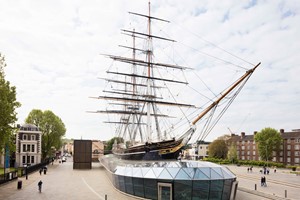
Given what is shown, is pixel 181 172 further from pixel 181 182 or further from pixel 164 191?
pixel 164 191

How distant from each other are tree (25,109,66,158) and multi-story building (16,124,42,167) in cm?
376

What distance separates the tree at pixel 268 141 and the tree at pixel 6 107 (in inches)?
2968

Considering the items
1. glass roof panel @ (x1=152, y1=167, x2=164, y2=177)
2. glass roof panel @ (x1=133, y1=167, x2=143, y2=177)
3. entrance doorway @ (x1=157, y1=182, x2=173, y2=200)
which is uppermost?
glass roof panel @ (x1=152, y1=167, x2=164, y2=177)

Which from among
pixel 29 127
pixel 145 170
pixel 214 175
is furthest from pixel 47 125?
pixel 214 175

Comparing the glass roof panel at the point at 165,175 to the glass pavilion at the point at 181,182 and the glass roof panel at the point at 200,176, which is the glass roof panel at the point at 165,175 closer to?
the glass pavilion at the point at 181,182

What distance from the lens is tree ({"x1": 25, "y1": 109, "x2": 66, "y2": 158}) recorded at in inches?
2901

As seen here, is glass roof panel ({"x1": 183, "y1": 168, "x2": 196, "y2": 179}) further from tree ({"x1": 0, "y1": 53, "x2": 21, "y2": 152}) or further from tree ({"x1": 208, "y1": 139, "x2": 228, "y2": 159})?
tree ({"x1": 208, "y1": 139, "x2": 228, "y2": 159})

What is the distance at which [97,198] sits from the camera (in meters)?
25.8

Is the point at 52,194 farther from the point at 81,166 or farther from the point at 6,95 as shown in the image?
the point at 81,166

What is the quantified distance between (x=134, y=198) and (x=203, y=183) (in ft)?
22.5

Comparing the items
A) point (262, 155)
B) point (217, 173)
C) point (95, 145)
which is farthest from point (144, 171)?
point (95, 145)

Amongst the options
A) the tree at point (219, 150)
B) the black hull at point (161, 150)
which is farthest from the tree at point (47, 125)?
the tree at point (219, 150)

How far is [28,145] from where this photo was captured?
6894cm

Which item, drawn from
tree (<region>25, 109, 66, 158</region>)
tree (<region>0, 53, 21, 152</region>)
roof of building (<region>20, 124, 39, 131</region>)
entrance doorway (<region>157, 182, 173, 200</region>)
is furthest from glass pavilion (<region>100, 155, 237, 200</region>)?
tree (<region>25, 109, 66, 158</region>)
